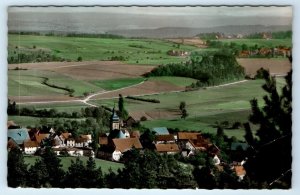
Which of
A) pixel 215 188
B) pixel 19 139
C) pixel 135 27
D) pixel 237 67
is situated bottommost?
pixel 215 188

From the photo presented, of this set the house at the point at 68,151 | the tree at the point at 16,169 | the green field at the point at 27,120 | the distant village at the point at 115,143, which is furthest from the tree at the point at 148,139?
the tree at the point at 16,169

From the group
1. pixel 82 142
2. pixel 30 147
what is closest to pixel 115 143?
A: pixel 82 142

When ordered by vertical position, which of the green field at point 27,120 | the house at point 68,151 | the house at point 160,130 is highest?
the green field at point 27,120

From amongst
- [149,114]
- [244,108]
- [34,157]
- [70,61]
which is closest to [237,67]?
[244,108]

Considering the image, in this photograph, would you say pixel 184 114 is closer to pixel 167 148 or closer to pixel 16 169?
pixel 167 148

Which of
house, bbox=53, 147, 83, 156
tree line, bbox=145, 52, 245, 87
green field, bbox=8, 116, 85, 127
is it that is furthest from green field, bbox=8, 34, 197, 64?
house, bbox=53, 147, 83, 156

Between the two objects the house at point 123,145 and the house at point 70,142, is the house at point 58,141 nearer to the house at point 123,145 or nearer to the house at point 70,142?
the house at point 70,142

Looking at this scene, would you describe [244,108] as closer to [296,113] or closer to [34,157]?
[296,113]
